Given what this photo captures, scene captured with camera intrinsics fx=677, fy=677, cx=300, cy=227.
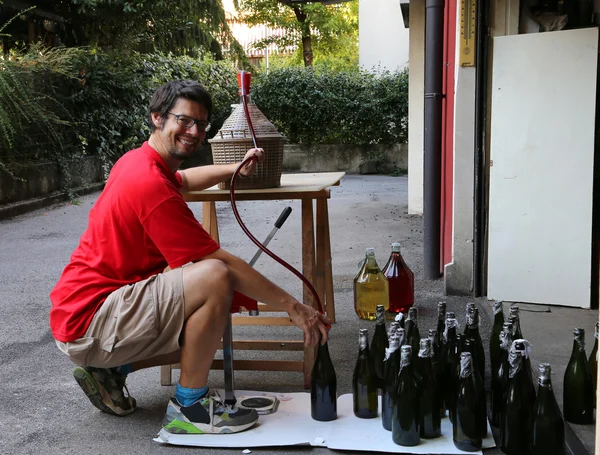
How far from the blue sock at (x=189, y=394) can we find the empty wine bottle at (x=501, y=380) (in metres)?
1.16

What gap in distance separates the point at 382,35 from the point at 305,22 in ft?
12.3

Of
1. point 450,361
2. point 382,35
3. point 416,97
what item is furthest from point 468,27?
point 382,35

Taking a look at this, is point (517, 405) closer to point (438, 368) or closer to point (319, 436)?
point (438, 368)

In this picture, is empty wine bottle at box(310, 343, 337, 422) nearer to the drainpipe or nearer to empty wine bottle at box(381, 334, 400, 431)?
empty wine bottle at box(381, 334, 400, 431)

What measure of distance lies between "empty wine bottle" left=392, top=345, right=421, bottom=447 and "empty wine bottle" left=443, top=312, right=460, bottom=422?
189 millimetres

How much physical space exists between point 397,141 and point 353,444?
13119mm

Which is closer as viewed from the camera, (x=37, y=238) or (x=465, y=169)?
(x=465, y=169)

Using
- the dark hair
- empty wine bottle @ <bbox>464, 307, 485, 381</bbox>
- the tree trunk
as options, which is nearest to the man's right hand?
empty wine bottle @ <bbox>464, 307, 485, 381</bbox>

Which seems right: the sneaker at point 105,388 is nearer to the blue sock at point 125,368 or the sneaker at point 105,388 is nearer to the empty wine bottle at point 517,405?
the blue sock at point 125,368

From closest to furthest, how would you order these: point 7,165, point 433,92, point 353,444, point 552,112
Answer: point 353,444
point 552,112
point 433,92
point 7,165

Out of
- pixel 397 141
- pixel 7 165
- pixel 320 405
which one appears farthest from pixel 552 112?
pixel 397 141

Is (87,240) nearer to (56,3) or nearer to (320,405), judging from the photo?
(320,405)

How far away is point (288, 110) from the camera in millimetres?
15430

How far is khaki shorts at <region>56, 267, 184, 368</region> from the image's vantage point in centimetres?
254
